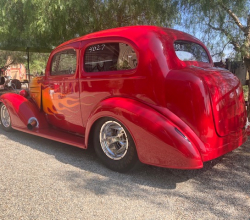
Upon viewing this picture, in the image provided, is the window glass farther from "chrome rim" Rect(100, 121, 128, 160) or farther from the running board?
the running board

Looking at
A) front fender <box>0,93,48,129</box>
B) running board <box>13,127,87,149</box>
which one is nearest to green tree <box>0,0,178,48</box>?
front fender <box>0,93,48,129</box>

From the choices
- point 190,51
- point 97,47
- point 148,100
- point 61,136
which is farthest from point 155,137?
point 61,136

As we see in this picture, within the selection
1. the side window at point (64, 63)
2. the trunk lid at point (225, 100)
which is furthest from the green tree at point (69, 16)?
the trunk lid at point (225, 100)

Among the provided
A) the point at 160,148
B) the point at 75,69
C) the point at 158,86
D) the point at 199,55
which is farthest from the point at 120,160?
the point at 199,55

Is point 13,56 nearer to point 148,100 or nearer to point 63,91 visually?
point 63,91

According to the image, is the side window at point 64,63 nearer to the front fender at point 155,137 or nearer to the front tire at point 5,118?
the front fender at point 155,137

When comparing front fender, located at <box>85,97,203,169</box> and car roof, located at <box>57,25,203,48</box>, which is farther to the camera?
car roof, located at <box>57,25,203,48</box>

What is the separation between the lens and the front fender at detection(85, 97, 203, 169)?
8.82 ft

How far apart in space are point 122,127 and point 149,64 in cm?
87

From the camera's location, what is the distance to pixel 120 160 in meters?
3.28

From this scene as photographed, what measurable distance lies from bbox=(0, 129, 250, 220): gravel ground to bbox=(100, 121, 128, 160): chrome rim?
26 cm

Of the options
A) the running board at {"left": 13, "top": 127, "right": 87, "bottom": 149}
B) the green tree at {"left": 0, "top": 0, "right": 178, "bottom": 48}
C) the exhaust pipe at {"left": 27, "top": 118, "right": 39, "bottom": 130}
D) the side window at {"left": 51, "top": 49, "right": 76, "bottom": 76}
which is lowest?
the running board at {"left": 13, "top": 127, "right": 87, "bottom": 149}

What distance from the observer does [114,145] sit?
11.2 feet

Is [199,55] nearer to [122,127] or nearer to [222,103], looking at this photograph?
[222,103]
